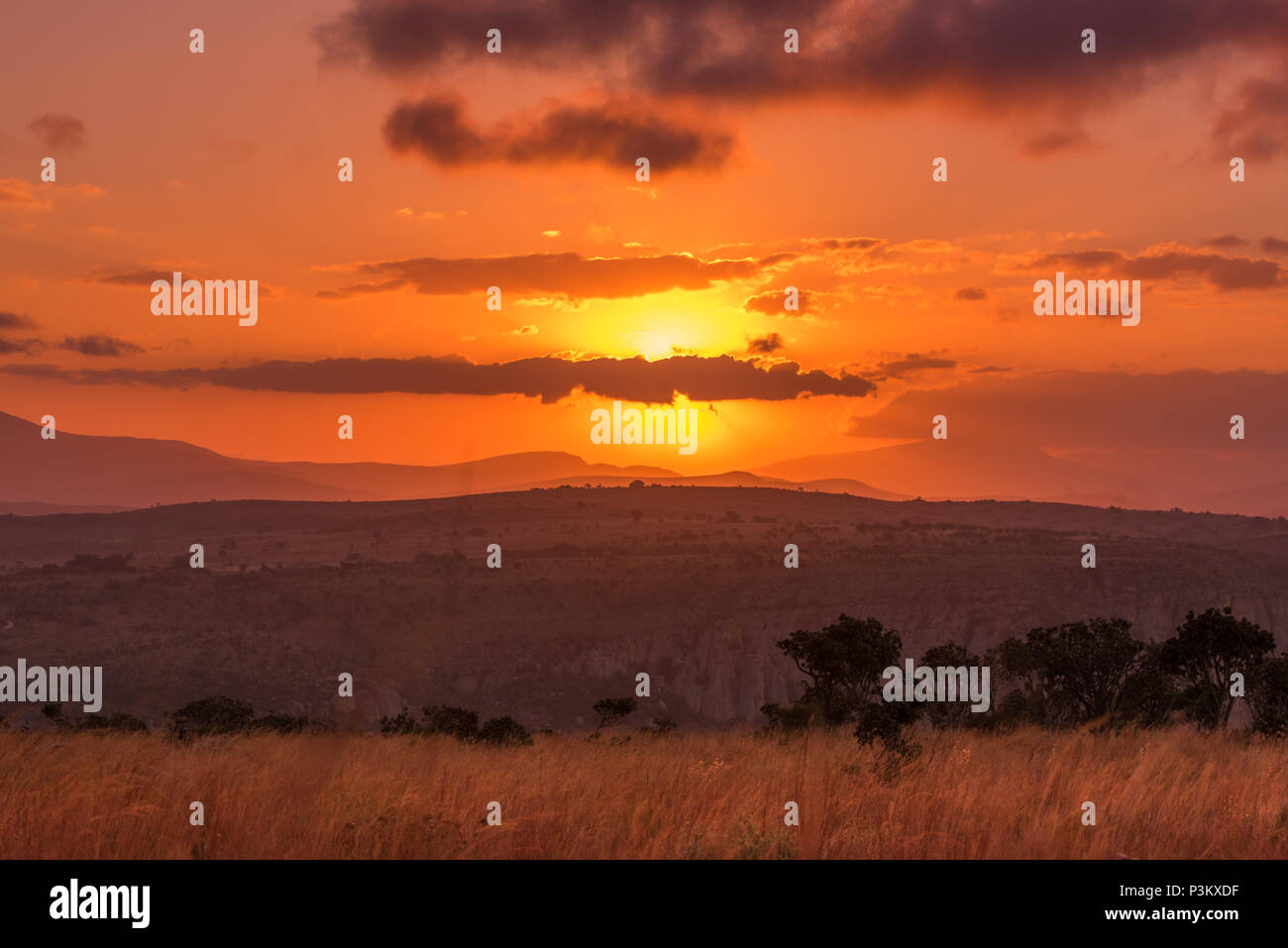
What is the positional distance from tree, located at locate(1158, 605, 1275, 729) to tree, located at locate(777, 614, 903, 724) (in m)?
6.46

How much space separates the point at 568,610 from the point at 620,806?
188ft

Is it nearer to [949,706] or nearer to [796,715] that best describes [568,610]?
[796,715]

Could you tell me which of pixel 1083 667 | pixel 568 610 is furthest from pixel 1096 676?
pixel 568 610

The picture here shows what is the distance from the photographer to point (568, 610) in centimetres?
6600

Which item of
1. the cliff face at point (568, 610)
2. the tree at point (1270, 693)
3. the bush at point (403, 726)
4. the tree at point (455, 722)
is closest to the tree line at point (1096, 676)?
the tree at point (1270, 693)

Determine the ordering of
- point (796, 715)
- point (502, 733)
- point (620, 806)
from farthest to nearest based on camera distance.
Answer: point (796, 715) < point (502, 733) < point (620, 806)

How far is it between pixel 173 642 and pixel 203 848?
51315 mm

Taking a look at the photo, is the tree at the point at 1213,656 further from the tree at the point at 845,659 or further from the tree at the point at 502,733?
the tree at the point at 502,733

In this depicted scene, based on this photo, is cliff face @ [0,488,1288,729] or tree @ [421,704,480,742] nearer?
tree @ [421,704,480,742]

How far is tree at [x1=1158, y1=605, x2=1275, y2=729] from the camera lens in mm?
22469

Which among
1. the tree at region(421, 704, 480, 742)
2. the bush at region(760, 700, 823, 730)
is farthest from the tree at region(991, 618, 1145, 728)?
the tree at region(421, 704, 480, 742)

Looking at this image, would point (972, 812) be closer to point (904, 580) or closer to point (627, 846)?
point (627, 846)

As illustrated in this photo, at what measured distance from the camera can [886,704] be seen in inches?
662

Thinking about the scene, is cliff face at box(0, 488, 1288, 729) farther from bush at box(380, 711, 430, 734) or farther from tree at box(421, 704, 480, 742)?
tree at box(421, 704, 480, 742)
